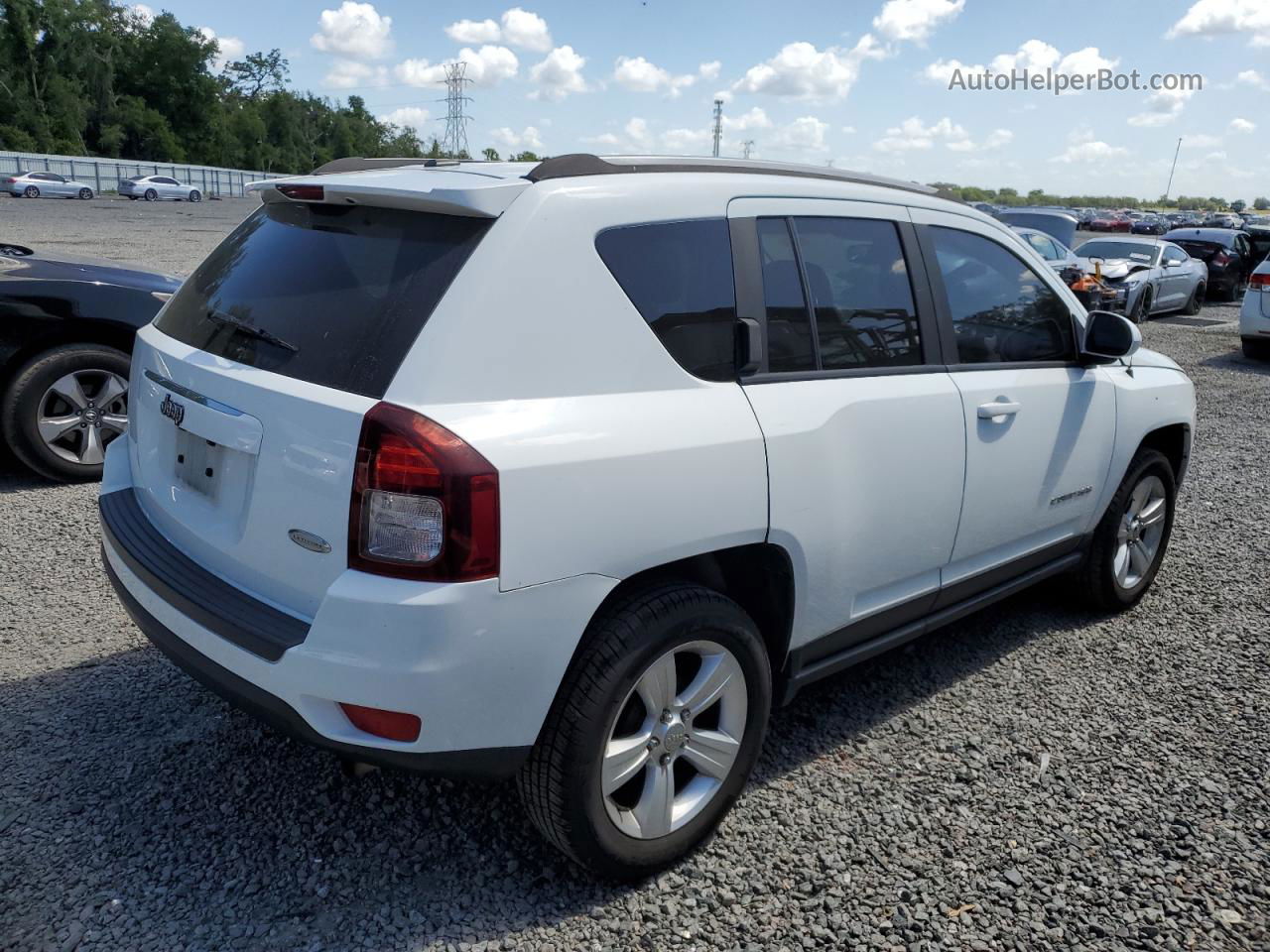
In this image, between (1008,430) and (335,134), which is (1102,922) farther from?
(335,134)

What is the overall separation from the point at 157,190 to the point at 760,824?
61158 millimetres

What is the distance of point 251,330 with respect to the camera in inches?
103

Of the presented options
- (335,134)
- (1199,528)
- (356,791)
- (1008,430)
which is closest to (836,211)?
(1008,430)

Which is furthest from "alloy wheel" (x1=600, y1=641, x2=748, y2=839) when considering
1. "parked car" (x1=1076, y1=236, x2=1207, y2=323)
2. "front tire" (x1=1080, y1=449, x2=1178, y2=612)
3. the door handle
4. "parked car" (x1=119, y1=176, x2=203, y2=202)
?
"parked car" (x1=119, y1=176, x2=203, y2=202)

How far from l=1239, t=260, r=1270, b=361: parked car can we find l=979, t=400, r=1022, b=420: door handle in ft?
38.2

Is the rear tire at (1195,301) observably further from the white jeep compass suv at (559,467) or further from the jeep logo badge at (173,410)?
the jeep logo badge at (173,410)

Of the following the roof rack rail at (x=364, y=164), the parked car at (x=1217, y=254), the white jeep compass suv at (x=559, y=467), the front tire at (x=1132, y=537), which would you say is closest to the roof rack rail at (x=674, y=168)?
the white jeep compass suv at (x=559, y=467)

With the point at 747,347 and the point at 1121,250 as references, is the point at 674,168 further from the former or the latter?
the point at 1121,250

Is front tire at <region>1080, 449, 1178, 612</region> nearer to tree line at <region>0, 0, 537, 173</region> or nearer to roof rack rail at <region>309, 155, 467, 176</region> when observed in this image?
roof rack rail at <region>309, 155, 467, 176</region>

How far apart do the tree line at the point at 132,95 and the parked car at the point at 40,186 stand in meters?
27.9

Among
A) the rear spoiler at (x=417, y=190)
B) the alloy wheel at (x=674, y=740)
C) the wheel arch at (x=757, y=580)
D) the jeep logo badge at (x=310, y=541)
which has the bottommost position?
the alloy wheel at (x=674, y=740)

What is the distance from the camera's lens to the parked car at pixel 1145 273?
16500mm

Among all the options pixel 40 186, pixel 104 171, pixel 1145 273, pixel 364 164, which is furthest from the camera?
pixel 104 171

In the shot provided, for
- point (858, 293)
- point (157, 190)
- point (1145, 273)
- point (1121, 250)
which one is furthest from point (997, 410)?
point (157, 190)
